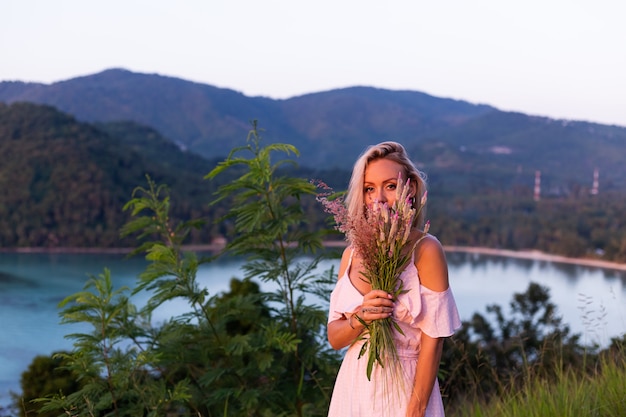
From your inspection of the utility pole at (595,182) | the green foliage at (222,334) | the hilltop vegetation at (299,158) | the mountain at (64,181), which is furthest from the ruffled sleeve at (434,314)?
the utility pole at (595,182)

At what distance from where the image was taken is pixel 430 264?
1996 millimetres

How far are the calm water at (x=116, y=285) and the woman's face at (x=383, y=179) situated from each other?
14.8 meters

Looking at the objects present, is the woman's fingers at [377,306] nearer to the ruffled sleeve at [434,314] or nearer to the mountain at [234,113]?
the ruffled sleeve at [434,314]

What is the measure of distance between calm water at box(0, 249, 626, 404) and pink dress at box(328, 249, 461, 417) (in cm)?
1460

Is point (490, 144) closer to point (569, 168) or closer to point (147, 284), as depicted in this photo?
point (569, 168)

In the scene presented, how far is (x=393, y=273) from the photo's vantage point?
195 centimetres

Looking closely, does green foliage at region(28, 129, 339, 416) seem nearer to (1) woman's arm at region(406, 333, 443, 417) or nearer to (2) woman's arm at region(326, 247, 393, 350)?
(2) woman's arm at region(326, 247, 393, 350)

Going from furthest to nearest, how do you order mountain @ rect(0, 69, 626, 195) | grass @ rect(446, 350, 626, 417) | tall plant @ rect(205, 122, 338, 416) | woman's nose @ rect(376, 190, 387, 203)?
1. mountain @ rect(0, 69, 626, 195)
2. tall plant @ rect(205, 122, 338, 416)
3. grass @ rect(446, 350, 626, 417)
4. woman's nose @ rect(376, 190, 387, 203)

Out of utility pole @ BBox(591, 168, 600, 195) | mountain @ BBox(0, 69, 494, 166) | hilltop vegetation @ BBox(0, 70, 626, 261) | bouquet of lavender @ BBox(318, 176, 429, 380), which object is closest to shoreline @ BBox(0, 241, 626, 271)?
hilltop vegetation @ BBox(0, 70, 626, 261)

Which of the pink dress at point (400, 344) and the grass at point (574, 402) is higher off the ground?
the pink dress at point (400, 344)

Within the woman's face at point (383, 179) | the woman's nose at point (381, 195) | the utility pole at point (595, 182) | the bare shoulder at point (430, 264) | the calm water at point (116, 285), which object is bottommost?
the calm water at point (116, 285)

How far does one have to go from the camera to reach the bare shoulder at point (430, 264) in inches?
78.6

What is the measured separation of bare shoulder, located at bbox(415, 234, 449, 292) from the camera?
2.00m

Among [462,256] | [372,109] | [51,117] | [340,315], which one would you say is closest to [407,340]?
[340,315]
